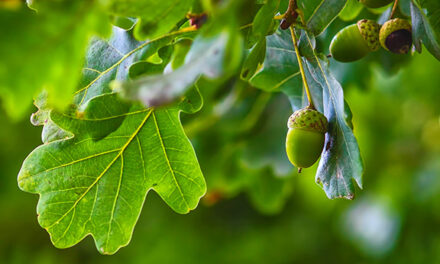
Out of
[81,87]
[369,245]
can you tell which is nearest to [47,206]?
[81,87]

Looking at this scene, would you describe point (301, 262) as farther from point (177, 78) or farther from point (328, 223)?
point (177, 78)

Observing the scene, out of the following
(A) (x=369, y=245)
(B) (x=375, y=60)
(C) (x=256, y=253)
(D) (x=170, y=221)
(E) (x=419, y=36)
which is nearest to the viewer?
(E) (x=419, y=36)

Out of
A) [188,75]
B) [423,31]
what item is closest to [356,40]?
[423,31]

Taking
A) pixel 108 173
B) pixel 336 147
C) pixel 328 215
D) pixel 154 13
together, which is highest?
pixel 154 13


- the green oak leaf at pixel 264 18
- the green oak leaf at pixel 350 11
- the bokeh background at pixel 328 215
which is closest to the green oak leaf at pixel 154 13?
the green oak leaf at pixel 264 18

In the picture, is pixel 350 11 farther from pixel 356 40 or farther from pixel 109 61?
pixel 109 61

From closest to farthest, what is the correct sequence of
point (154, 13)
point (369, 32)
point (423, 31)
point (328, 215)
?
point (154, 13), point (423, 31), point (369, 32), point (328, 215)
